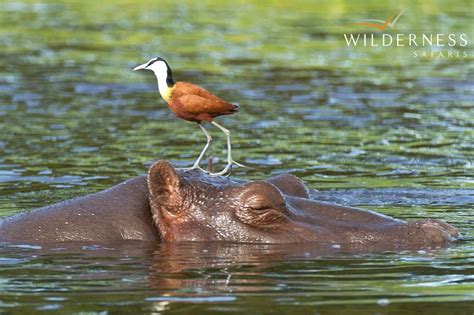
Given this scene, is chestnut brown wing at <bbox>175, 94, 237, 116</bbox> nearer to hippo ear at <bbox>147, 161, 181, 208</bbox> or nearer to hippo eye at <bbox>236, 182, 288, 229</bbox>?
hippo ear at <bbox>147, 161, 181, 208</bbox>

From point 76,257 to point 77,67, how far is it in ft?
45.4

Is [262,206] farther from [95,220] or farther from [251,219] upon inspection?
[95,220]

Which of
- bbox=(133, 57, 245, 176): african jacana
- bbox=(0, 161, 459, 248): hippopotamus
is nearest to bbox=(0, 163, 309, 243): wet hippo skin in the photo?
bbox=(0, 161, 459, 248): hippopotamus

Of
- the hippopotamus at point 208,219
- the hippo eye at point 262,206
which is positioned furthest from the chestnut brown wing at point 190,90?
the hippo eye at point 262,206

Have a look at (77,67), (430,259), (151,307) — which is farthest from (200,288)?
(77,67)

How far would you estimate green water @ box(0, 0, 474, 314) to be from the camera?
25.7 ft

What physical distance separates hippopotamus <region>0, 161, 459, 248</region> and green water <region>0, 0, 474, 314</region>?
12 cm

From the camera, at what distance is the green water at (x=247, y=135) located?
7.84 m

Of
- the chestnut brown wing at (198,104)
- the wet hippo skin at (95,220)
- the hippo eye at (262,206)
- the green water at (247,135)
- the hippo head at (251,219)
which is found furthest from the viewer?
the chestnut brown wing at (198,104)

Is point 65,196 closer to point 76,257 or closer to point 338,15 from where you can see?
point 76,257

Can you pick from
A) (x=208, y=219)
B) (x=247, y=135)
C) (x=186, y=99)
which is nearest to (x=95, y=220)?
(x=208, y=219)

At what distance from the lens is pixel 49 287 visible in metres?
7.94

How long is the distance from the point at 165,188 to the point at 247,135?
7.50 meters

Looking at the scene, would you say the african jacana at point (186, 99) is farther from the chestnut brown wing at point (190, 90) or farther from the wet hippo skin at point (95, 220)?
the wet hippo skin at point (95, 220)
